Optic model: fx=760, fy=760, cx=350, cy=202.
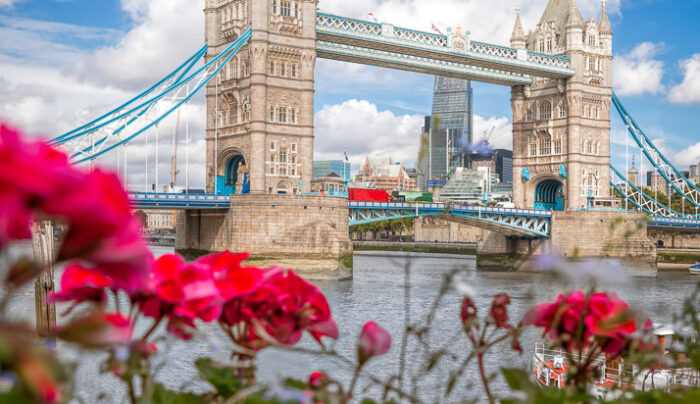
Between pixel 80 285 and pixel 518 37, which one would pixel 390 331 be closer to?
pixel 80 285

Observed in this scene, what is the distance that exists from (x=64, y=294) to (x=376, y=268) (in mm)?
43508

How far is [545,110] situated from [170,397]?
46.8m

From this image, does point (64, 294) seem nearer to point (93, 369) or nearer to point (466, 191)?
point (93, 369)

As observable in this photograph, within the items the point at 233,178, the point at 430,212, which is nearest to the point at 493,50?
the point at 430,212

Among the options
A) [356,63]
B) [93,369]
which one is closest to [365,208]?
[356,63]

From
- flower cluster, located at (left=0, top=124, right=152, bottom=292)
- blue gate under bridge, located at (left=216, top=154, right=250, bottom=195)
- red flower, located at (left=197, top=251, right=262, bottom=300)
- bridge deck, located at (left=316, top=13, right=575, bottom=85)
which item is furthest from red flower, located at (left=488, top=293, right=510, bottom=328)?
bridge deck, located at (left=316, top=13, right=575, bottom=85)

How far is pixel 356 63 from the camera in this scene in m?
37.8

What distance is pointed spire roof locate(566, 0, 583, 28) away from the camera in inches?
1790

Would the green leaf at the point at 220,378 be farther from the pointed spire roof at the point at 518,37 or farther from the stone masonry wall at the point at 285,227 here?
the pointed spire roof at the point at 518,37

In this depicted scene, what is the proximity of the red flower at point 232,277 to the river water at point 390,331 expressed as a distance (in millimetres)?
104

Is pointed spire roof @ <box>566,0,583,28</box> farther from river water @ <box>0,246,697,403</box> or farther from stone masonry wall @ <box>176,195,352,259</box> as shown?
stone masonry wall @ <box>176,195,352,259</box>

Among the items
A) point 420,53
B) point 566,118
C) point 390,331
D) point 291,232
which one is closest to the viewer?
point 390,331

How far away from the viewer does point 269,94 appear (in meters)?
34.6

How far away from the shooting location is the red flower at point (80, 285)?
1447 mm
